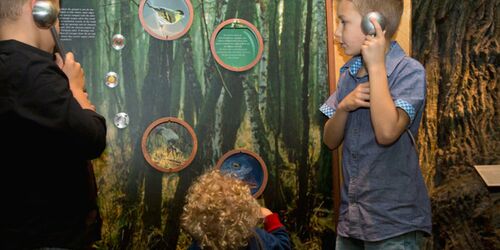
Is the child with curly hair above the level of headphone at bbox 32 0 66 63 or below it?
below

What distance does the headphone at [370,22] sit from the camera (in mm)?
2291

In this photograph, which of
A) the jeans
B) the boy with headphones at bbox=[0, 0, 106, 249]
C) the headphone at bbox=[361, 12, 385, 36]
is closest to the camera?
the boy with headphones at bbox=[0, 0, 106, 249]

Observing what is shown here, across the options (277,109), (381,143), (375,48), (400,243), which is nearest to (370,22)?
(375,48)

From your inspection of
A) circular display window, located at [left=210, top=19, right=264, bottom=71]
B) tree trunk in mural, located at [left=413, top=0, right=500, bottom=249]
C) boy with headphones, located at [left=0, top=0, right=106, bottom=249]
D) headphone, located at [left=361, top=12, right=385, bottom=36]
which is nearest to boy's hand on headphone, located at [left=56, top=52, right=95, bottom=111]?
boy with headphones, located at [left=0, top=0, right=106, bottom=249]

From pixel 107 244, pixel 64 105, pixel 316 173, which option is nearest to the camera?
pixel 64 105

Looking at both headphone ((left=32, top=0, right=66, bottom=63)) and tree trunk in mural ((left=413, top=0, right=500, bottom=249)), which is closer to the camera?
headphone ((left=32, top=0, right=66, bottom=63))

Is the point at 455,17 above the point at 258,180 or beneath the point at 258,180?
above

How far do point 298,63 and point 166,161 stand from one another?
936 millimetres

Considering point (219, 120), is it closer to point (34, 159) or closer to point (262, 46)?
point (262, 46)

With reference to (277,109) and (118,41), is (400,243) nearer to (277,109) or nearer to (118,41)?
(277,109)

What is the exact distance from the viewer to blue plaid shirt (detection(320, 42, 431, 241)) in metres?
2.21

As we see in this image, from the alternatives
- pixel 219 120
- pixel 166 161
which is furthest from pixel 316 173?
pixel 166 161

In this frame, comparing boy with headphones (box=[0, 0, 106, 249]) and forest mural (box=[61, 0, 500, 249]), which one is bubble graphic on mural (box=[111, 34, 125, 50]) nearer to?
forest mural (box=[61, 0, 500, 249])

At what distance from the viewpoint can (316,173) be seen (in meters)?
3.22
